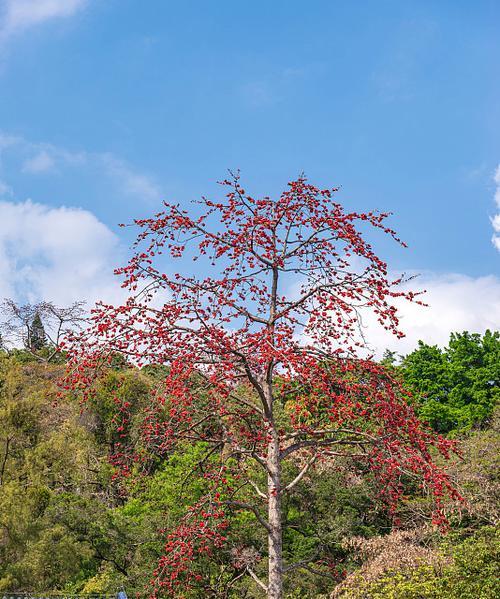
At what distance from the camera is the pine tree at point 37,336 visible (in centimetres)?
3746

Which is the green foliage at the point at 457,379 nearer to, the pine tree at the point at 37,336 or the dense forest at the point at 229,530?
the dense forest at the point at 229,530

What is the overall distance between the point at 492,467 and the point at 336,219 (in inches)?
369

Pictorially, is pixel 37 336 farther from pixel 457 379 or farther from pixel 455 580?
pixel 455 580

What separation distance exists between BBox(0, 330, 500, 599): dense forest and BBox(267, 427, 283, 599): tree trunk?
1.84m

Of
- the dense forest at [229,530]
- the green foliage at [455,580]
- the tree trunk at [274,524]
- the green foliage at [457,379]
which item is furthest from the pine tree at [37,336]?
the tree trunk at [274,524]

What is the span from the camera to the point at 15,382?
12.2 metres

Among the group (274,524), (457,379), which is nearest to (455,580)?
(274,524)

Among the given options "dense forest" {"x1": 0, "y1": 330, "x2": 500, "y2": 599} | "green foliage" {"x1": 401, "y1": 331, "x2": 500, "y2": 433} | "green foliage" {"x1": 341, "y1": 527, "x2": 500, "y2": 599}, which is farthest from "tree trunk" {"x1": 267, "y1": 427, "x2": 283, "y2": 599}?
"green foliage" {"x1": 401, "y1": 331, "x2": 500, "y2": 433}

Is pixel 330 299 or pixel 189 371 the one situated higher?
pixel 330 299

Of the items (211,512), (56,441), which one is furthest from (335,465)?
(211,512)

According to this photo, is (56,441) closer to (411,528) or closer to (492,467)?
(411,528)

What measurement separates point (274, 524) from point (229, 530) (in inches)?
255

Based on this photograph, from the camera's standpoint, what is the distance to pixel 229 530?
43.5ft

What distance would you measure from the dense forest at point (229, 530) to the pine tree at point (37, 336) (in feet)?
68.1
